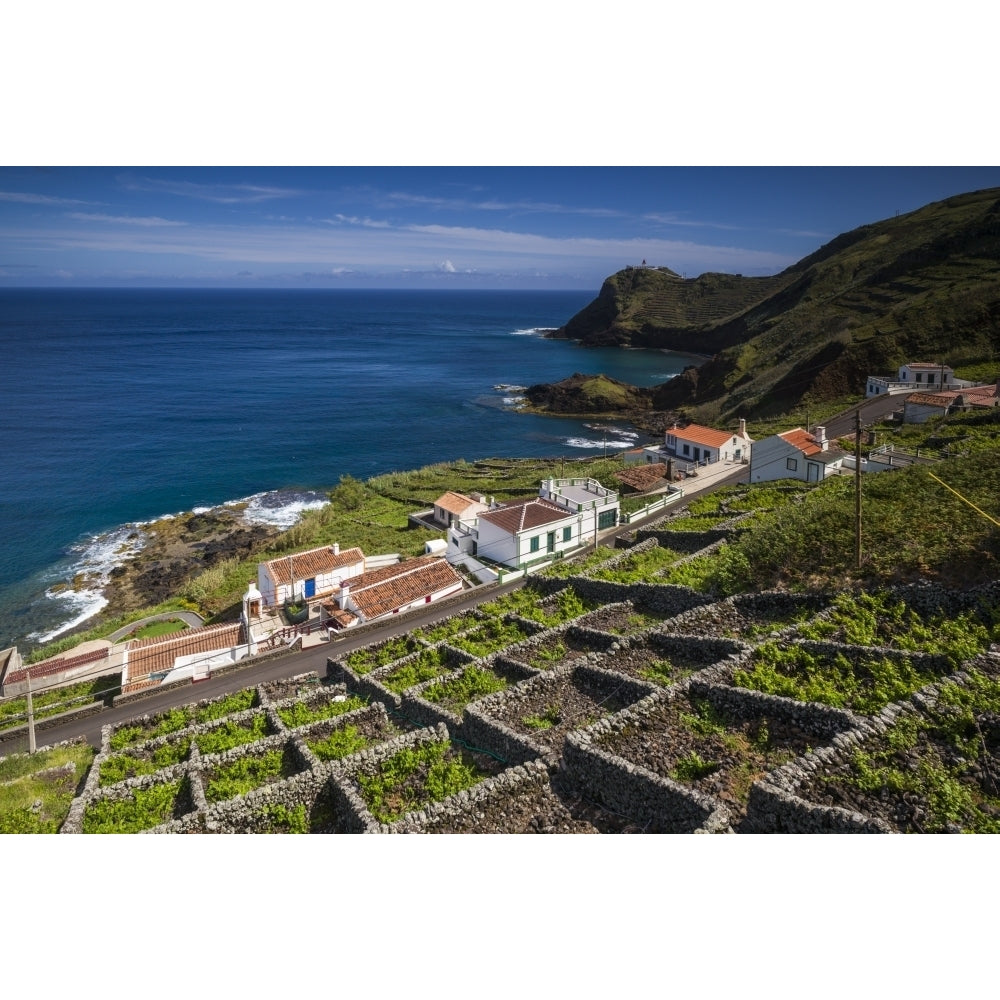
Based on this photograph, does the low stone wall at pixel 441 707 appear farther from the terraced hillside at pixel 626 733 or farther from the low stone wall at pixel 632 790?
the low stone wall at pixel 632 790

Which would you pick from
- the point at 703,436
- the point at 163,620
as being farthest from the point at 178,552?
the point at 703,436

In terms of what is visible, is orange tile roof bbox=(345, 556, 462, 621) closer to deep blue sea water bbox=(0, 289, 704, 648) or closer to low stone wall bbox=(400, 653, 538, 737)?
low stone wall bbox=(400, 653, 538, 737)

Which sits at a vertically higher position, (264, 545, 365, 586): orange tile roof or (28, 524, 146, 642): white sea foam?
(264, 545, 365, 586): orange tile roof

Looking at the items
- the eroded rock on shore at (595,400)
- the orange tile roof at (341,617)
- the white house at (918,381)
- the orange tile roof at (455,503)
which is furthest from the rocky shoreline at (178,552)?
the eroded rock on shore at (595,400)

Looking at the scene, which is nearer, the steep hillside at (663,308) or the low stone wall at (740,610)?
the low stone wall at (740,610)

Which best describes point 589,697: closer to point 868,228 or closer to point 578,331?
point 868,228

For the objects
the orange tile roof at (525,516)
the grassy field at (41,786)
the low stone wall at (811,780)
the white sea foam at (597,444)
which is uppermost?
the low stone wall at (811,780)

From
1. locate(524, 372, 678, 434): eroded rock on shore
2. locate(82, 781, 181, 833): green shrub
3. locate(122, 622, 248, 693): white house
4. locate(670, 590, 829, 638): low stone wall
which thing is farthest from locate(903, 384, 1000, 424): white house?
locate(524, 372, 678, 434): eroded rock on shore

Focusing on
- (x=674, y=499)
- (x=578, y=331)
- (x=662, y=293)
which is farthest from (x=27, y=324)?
(x=674, y=499)
